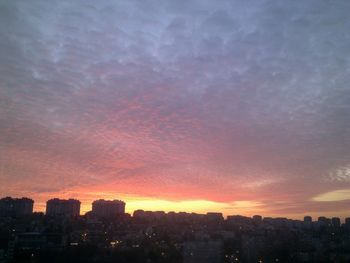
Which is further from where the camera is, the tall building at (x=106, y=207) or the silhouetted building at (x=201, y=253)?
the tall building at (x=106, y=207)

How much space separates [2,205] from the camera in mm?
94625

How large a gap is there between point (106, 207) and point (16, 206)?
24676 millimetres

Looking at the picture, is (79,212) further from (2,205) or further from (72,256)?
(72,256)

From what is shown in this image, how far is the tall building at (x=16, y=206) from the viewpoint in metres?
93.2

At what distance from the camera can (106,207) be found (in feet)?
354

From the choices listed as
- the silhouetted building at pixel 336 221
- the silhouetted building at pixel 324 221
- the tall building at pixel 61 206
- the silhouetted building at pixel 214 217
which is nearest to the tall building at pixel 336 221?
the silhouetted building at pixel 336 221

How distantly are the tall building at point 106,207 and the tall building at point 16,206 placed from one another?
702 inches

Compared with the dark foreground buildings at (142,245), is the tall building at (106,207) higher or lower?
higher

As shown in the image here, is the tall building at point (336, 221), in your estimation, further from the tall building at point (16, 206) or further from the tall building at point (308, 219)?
the tall building at point (16, 206)

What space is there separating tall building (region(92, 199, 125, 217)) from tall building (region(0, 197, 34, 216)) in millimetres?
17833

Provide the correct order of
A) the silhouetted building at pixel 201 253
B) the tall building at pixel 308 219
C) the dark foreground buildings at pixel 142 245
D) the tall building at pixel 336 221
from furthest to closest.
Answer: the tall building at pixel 308 219, the tall building at pixel 336 221, the dark foreground buildings at pixel 142 245, the silhouetted building at pixel 201 253

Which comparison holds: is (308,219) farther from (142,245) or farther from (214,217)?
(142,245)

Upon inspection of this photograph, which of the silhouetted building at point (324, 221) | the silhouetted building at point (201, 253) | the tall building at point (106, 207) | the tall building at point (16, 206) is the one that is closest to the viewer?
the silhouetted building at point (201, 253)

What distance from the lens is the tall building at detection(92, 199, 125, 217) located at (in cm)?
10712
